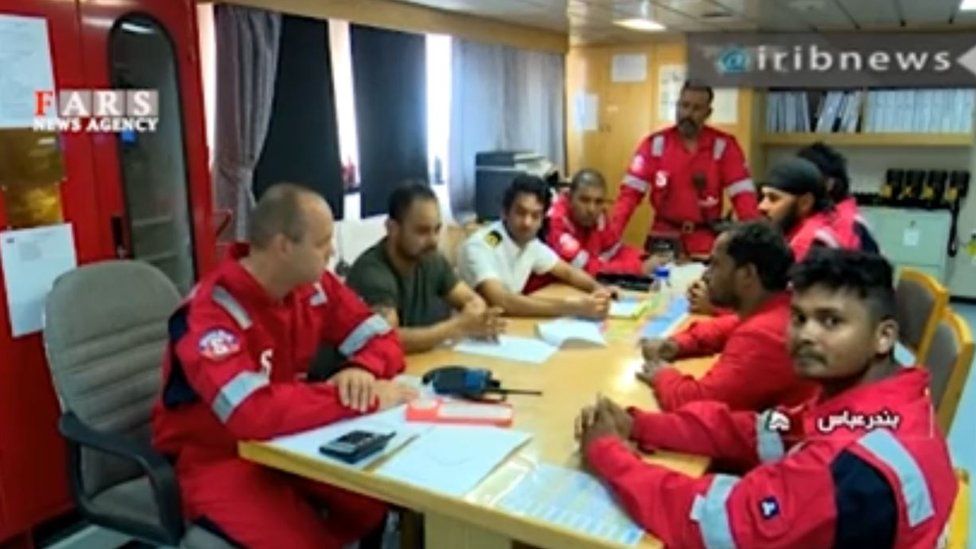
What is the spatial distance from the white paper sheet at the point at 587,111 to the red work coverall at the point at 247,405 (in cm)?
515

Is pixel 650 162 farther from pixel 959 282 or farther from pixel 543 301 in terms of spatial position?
pixel 959 282

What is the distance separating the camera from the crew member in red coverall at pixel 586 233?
359 centimetres

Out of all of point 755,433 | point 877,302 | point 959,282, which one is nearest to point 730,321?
point 755,433

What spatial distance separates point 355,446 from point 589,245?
2.32 metres

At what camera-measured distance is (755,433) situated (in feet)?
5.24

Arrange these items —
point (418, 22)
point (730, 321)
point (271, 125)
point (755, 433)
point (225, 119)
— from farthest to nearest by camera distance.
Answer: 1. point (418, 22)
2. point (271, 125)
3. point (225, 119)
4. point (730, 321)
5. point (755, 433)

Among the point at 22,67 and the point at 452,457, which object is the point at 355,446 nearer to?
the point at 452,457

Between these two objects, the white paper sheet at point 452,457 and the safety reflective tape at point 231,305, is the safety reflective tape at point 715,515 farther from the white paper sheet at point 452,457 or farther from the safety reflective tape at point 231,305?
the safety reflective tape at point 231,305

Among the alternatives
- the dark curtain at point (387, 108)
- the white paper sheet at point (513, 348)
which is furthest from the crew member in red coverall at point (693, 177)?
the white paper sheet at point (513, 348)

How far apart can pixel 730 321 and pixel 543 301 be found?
68 cm

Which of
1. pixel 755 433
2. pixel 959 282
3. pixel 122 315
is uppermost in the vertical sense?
pixel 122 315

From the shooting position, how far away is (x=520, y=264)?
3180mm

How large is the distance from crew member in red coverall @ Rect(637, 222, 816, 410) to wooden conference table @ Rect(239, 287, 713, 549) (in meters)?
0.09

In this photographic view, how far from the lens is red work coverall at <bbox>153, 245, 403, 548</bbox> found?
1.71 meters
